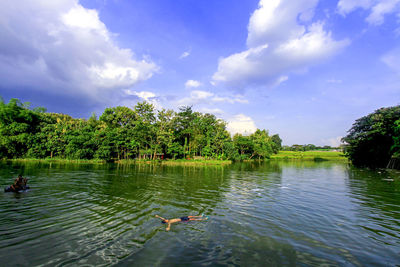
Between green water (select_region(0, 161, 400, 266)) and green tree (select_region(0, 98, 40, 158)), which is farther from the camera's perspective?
green tree (select_region(0, 98, 40, 158))

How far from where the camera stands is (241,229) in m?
8.28

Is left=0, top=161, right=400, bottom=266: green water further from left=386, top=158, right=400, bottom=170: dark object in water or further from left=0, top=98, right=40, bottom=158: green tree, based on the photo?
left=0, top=98, right=40, bottom=158: green tree

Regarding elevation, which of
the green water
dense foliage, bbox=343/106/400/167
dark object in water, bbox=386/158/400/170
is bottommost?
the green water

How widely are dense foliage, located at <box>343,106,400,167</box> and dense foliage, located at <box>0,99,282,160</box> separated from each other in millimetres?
34834

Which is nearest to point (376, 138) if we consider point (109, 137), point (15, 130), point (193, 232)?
point (193, 232)

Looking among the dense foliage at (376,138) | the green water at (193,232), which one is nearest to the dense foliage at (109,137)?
the dense foliage at (376,138)

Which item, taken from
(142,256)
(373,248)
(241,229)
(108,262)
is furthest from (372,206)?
(108,262)

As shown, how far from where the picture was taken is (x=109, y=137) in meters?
50.7

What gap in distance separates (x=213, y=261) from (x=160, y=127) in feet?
165

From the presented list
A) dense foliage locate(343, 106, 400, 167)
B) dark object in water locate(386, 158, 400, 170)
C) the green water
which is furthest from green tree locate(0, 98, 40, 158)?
dark object in water locate(386, 158, 400, 170)

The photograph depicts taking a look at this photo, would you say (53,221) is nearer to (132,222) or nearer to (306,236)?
(132,222)

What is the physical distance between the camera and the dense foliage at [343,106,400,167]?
3944cm

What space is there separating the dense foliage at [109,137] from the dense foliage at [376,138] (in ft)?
114

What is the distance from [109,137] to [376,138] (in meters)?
66.3
